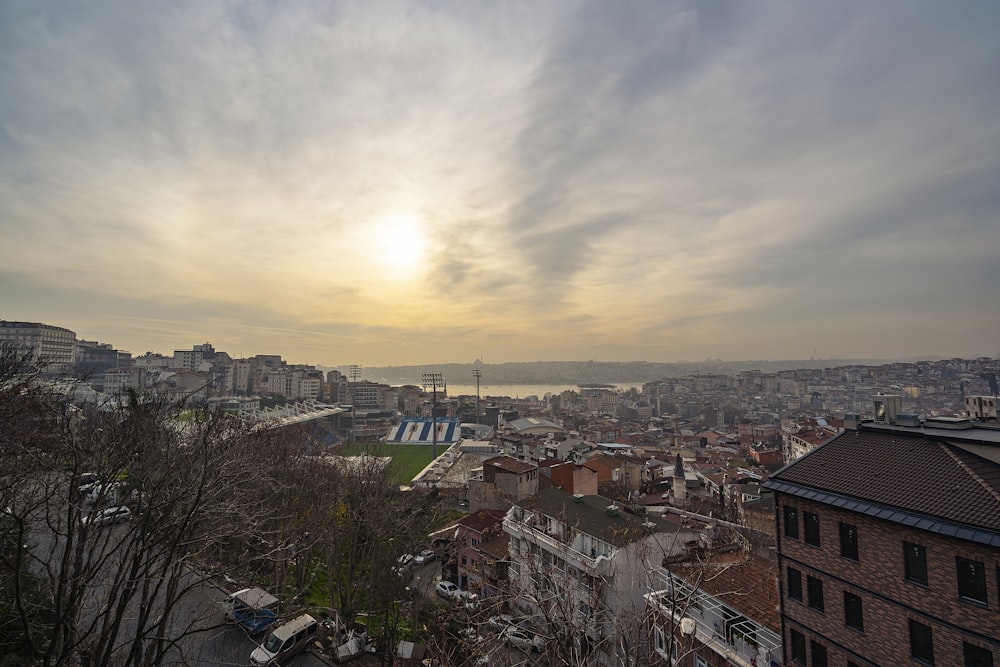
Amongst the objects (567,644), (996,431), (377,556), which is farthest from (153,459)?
(996,431)

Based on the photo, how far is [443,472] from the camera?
4159cm

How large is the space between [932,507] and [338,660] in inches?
535

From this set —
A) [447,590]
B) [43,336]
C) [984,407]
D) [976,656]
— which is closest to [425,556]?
[447,590]

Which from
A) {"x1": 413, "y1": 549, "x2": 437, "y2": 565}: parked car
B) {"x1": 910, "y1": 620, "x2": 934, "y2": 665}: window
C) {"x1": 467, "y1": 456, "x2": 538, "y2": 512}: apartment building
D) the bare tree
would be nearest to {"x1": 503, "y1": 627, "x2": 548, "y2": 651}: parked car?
the bare tree

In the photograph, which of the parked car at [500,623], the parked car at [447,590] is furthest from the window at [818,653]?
the parked car at [447,590]

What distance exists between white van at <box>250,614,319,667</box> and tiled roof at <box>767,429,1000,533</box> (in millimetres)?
11408

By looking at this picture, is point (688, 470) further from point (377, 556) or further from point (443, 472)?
point (377, 556)

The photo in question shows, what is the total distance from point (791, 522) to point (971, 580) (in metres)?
3.30

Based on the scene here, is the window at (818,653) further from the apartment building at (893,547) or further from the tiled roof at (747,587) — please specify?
the tiled roof at (747,587)

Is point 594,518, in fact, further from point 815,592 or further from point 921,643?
point 921,643

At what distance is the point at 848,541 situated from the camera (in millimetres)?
9406

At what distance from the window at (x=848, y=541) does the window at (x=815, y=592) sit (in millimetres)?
925

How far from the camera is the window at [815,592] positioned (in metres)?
9.85

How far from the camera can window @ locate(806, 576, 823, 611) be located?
9852 mm
